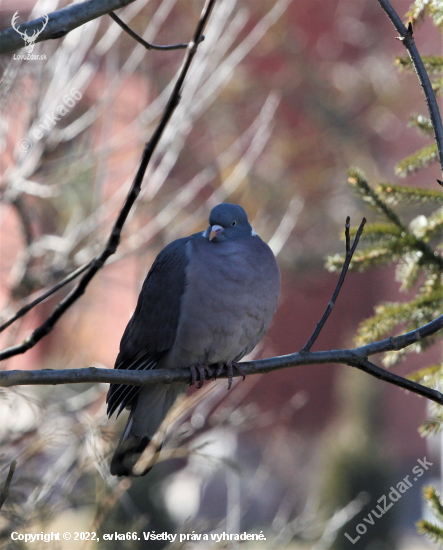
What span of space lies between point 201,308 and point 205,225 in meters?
2.92

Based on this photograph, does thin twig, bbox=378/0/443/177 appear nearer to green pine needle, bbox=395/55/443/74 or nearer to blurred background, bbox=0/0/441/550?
green pine needle, bbox=395/55/443/74

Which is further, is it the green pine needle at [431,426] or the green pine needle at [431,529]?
the green pine needle at [431,426]

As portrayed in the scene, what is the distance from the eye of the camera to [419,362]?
1313cm

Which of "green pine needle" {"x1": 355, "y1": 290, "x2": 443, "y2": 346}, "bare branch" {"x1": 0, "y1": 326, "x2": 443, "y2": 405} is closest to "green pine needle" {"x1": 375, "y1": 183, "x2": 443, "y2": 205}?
"green pine needle" {"x1": 355, "y1": 290, "x2": 443, "y2": 346}

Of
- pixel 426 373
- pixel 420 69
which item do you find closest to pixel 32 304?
pixel 420 69

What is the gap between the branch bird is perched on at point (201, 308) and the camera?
290 cm

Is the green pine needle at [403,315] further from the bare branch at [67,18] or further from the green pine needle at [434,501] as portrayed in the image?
the bare branch at [67,18]

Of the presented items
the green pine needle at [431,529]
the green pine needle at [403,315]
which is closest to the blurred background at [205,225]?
the green pine needle at [403,315]

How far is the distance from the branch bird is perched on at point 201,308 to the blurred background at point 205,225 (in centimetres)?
26

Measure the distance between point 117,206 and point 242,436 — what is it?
1030 cm

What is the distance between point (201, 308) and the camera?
2.92 meters

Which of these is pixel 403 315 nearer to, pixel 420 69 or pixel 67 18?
pixel 420 69

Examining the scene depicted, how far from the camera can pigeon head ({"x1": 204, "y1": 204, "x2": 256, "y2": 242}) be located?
3008 mm

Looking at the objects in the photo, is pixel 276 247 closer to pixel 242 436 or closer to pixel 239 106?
pixel 239 106
